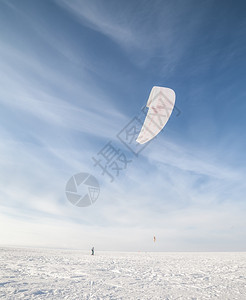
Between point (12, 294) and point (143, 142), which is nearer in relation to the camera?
point (12, 294)

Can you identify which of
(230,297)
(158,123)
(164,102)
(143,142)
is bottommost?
(230,297)

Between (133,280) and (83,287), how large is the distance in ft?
8.49

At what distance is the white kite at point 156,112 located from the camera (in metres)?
14.7

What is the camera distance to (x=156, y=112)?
15336mm

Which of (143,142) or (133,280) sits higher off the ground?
(143,142)

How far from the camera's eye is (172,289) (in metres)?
7.28

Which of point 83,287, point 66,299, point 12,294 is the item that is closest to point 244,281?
point 83,287

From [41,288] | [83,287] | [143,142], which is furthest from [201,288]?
[143,142]

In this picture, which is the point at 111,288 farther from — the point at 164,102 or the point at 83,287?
the point at 164,102

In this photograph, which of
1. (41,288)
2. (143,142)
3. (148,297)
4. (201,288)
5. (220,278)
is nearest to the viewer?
(148,297)

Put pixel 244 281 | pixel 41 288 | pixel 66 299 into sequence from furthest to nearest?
pixel 244 281, pixel 41 288, pixel 66 299

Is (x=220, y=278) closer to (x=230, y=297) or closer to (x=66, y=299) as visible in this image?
(x=230, y=297)

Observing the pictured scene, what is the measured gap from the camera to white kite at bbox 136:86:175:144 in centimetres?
1466

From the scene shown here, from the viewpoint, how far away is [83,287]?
7254 millimetres
